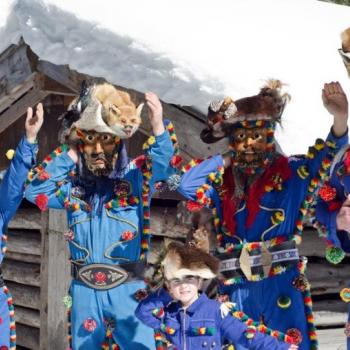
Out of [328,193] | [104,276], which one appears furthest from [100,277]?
[328,193]

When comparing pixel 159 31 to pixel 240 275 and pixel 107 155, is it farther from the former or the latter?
pixel 240 275

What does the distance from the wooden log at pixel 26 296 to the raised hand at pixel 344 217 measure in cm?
415

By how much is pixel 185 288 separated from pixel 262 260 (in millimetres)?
489

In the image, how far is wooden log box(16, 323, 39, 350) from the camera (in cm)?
772

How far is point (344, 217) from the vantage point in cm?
395

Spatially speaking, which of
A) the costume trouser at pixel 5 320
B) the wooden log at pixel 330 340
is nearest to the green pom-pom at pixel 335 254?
the costume trouser at pixel 5 320

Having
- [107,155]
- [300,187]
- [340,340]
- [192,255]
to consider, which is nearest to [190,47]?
[107,155]

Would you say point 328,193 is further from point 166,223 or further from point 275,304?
point 166,223

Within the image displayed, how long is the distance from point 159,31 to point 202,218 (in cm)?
124

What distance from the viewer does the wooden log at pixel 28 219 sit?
7422mm

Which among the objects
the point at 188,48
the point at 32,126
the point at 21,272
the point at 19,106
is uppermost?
the point at 19,106

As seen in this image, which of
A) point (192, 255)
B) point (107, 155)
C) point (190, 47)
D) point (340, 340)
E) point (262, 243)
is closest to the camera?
point (192, 255)

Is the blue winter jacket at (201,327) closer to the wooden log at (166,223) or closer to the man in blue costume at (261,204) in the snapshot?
the man in blue costume at (261,204)

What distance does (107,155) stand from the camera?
15.8 feet
